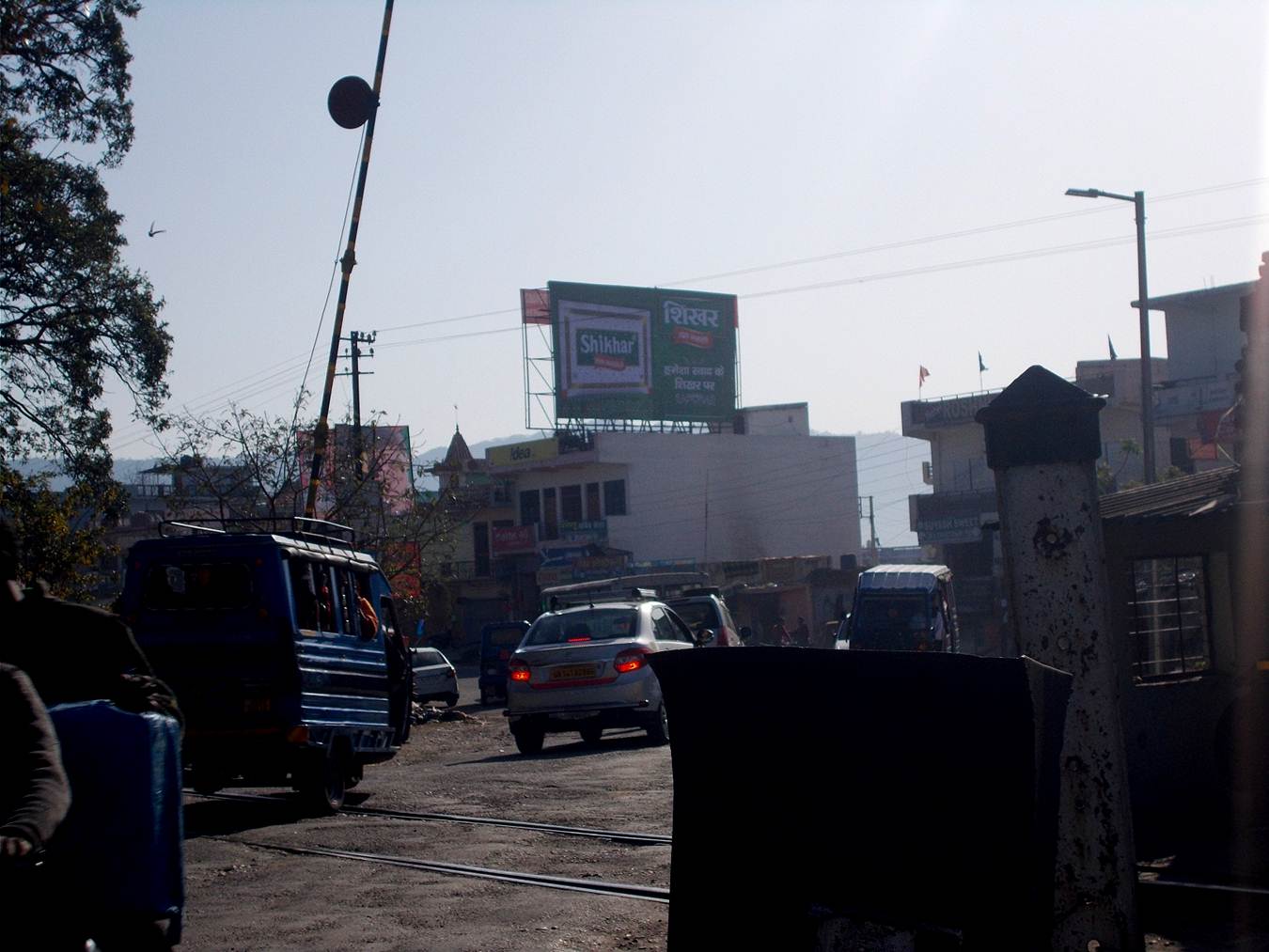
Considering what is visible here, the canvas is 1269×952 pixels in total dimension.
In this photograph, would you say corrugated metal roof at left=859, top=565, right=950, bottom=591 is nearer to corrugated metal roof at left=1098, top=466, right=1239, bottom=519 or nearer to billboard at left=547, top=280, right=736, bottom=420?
corrugated metal roof at left=1098, top=466, right=1239, bottom=519

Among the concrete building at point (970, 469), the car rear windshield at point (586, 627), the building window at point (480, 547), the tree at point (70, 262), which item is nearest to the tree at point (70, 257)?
the tree at point (70, 262)

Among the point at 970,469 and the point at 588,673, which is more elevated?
the point at 970,469

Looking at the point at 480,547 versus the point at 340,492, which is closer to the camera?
the point at 340,492

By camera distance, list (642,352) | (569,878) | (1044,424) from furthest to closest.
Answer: (642,352), (569,878), (1044,424)

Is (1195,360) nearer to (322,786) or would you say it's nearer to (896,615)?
(896,615)

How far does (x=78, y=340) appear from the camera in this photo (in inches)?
1008

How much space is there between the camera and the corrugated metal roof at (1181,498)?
9703 mm

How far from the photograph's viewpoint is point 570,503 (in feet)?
214

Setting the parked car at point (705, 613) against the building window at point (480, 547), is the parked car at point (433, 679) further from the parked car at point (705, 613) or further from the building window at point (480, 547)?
the building window at point (480, 547)

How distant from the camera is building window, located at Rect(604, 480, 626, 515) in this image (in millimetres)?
63281

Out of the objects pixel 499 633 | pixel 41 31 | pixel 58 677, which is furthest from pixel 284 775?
pixel 499 633

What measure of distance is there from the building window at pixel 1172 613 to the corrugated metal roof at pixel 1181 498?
0.42 m

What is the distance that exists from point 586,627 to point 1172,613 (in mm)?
7966

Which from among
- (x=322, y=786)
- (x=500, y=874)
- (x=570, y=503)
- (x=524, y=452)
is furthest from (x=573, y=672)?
(x=524, y=452)
